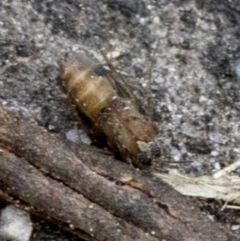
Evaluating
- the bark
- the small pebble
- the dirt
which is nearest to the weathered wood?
the bark

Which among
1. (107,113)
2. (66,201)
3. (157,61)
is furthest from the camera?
(157,61)

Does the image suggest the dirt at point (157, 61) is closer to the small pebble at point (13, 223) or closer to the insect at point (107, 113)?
the insect at point (107, 113)

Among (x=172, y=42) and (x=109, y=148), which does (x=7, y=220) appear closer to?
(x=109, y=148)

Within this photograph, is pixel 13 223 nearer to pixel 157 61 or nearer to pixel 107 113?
pixel 107 113

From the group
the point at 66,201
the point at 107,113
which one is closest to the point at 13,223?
the point at 66,201

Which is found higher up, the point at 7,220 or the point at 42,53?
the point at 42,53

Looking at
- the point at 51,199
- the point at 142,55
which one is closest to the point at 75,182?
the point at 51,199
